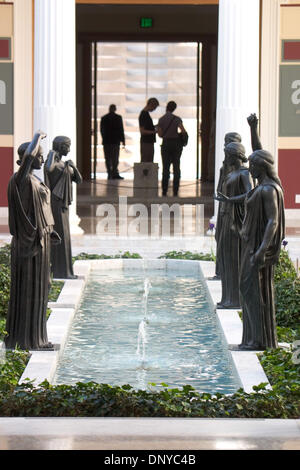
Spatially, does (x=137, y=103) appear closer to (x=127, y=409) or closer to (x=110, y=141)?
(x=110, y=141)

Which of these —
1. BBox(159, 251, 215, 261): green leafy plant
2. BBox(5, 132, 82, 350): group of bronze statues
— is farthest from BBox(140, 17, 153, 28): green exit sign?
BBox(5, 132, 82, 350): group of bronze statues

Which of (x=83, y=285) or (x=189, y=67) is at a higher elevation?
(x=189, y=67)

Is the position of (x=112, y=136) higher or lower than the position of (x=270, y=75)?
lower

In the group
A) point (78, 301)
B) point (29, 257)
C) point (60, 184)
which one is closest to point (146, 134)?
point (60, 184)

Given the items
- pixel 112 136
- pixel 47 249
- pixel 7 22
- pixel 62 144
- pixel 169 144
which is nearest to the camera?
pixel 47 249

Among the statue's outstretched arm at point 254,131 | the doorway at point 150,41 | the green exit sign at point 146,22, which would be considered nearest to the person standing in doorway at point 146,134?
the doorway at point 150,41

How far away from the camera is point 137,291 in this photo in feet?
43.4

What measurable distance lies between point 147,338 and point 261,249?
6.38 ft

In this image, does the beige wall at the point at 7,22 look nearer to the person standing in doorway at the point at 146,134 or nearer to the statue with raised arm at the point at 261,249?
the person standing in doorway at the point at 146,134

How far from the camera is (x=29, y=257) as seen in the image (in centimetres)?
935

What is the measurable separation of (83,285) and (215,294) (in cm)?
167

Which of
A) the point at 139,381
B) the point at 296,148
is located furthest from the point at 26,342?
the point at 296,148

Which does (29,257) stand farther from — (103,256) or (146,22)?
(146,22)

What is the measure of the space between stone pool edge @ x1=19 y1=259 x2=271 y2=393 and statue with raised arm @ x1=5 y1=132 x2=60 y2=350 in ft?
0.76
